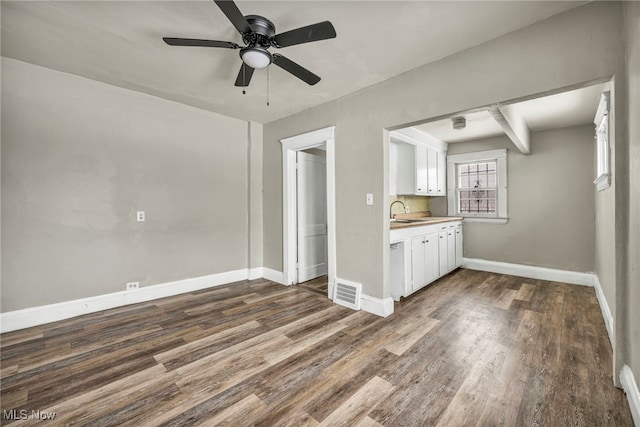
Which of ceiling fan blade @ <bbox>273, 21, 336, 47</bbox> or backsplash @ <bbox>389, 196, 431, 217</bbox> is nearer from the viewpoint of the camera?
ceiling fan blade @ <bbox>273, 21, 336, 47</bbox>

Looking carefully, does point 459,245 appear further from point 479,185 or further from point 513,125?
point 513,125

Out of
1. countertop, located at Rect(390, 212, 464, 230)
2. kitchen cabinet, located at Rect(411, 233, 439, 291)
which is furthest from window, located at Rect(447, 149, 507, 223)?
kitchen cabinet, located at Rect(411, 233, 439, 291)

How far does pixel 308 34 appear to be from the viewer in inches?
71.2

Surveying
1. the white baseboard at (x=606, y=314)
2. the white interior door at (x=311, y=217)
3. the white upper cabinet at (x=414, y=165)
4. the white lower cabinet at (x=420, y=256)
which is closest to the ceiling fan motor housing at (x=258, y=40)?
the white interior door at (x=311, y=217)

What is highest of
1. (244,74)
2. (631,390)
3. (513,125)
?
(244,74)

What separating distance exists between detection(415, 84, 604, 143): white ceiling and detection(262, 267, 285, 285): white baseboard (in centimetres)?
305

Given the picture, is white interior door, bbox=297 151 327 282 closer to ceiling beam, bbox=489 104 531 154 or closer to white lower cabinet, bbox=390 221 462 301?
white lower cabinet, bbox=390 221 462 301

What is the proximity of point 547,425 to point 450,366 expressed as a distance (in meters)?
0.62

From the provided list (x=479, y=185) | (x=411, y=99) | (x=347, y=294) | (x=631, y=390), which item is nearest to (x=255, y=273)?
(x=347, y=294)

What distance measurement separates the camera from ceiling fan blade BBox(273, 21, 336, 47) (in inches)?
67.9

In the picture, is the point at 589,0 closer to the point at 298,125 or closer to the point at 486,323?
the point at 486,323

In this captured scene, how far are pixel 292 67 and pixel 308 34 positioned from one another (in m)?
0.41

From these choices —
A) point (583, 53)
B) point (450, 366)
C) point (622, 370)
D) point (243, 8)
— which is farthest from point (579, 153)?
point (243, 8)
